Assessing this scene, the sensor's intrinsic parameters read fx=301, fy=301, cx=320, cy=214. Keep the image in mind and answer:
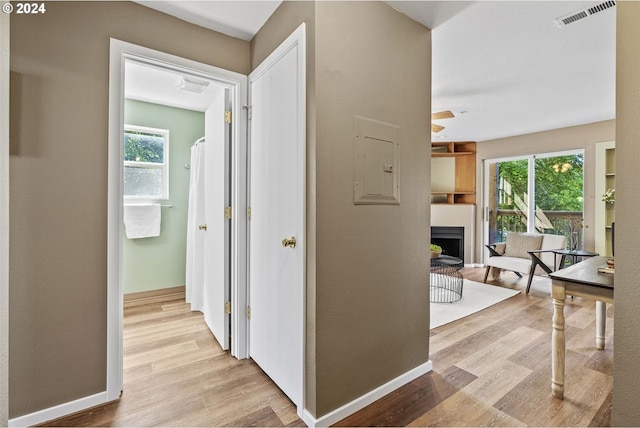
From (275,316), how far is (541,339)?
2.39 meters

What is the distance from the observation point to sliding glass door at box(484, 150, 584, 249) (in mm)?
4762

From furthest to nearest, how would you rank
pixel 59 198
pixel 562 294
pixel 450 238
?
1. pixel 450 238
2. pixel 562 294
3. pixel 59 198

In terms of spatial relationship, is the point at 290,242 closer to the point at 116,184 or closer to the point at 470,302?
the point at 116,184

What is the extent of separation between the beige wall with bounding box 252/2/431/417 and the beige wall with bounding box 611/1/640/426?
1.02 meters

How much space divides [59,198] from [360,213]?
66.0 inches

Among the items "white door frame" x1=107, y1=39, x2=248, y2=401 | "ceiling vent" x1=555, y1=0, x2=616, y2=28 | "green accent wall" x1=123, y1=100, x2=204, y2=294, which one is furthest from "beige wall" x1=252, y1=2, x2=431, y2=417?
"green accent wall" x1=123, y1=100, x2=204, y2=294

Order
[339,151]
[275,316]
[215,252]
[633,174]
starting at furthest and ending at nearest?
[215,252]
[275,316]
[339,151]
[633,174]

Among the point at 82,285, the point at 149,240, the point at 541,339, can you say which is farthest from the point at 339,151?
the point at 149,240

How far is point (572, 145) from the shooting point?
15.4 feet

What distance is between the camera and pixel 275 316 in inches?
77.2

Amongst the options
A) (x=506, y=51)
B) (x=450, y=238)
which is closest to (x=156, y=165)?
(x=506, y=51)

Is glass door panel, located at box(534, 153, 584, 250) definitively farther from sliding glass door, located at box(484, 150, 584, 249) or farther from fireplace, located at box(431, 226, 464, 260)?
fireplace, located at box(431, 226, 464, 260)

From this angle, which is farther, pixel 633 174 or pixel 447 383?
pixel 447 383

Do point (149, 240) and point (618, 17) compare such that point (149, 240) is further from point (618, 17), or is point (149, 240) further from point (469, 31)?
point (618, 17)
